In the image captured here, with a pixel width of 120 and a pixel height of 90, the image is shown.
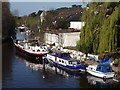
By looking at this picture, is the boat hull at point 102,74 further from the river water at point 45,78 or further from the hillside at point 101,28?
the hillside at point 101,28

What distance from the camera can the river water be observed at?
2230 centimetres

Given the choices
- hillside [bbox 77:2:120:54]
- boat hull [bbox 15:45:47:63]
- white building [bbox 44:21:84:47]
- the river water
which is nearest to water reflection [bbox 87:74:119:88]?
the river water

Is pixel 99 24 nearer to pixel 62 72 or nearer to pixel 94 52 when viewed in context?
pixel 94 52

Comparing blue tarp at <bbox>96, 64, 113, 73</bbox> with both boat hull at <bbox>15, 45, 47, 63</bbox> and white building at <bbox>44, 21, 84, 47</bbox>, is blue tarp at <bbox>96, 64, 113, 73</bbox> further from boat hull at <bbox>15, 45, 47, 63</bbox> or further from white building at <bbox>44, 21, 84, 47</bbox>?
white building at <bbox>44, 21, 84, 47</bbox>

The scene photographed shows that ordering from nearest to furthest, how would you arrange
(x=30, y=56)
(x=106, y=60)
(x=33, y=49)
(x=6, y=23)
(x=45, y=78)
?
1. (x=45, y=78)
2. (x=106, y=60)
3. (x=33, y=49)
4. (x=30, y=56)
5. (x=6, y=23)

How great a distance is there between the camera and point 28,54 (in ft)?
123

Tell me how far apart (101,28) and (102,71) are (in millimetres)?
5168

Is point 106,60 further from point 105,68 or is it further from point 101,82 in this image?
point 101,82

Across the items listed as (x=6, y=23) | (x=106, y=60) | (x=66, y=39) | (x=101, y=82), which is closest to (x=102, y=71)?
(x=101, y=82)

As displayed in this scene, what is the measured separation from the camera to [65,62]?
28172 millimetres

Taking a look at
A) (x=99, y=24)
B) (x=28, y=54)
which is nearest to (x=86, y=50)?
(x=99, y=24)

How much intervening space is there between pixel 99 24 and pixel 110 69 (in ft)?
19.5

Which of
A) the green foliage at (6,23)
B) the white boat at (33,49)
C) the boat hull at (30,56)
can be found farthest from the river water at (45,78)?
the green foliage at (6,23)

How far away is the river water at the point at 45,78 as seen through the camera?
878 inches
